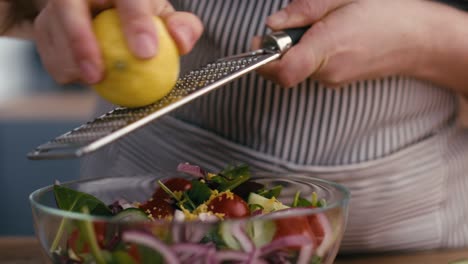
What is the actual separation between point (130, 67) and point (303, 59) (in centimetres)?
26

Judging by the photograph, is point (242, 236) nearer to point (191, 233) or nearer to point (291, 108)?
point (191, 233)

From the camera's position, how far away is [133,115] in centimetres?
61

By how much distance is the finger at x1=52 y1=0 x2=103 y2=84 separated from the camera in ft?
1.91

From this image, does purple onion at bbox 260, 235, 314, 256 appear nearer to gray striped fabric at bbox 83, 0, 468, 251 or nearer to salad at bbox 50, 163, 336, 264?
salad at bbox 50, 163, 336, 264

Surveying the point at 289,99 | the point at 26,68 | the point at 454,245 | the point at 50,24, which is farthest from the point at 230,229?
the point at 26,68

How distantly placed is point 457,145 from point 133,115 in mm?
685

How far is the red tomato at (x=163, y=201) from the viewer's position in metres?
0.65

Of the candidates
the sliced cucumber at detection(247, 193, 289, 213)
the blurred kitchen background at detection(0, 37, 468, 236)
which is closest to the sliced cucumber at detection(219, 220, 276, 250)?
the sliced cucumber at detection(247, 193, 289, 213)

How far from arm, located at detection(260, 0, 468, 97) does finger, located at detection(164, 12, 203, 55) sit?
179mm

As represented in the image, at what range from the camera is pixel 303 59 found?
798 mm

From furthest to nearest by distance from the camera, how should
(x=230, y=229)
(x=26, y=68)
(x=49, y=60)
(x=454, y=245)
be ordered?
1. (x=26, y=68)
2. (x=454, y=245)
3. (x=49, y=60)
4. (x=230, y=229)

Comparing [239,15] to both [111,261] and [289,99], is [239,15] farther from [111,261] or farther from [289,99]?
[111,261]

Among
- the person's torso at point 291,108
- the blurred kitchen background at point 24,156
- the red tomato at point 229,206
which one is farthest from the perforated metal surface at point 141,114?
the blurred kitchen background at point 24,156

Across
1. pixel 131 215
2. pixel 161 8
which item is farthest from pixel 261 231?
pixel 161 8
